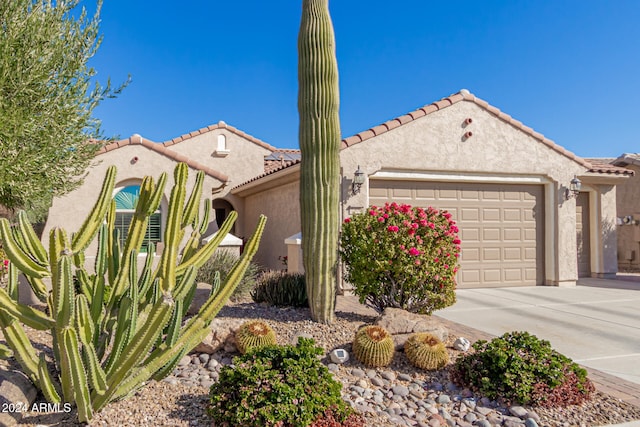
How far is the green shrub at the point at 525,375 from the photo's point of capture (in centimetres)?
450

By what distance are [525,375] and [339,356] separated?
1906 millimetres

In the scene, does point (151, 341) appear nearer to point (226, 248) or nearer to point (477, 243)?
point (226, 248)

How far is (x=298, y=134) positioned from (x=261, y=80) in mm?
11045

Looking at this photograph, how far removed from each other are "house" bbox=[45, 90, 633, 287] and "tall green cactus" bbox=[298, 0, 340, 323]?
4.40 m

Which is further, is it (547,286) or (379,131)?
(547,286)

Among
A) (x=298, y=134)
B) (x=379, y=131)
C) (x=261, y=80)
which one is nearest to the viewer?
(x=298, y=134)

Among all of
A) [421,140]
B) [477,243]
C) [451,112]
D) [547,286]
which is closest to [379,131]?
[421,140]

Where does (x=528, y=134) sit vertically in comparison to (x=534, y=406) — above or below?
above

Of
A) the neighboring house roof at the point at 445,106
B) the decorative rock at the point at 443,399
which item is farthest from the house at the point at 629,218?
the decorative rock at the point at 443,399

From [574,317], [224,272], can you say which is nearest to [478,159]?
[574,317]

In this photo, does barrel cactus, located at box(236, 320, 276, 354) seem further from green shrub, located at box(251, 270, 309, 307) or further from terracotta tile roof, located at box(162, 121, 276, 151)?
terracotta tile roof, located at box(162, 121, 276, 151)

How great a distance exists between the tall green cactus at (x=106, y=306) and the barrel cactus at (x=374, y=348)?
181 centimetres

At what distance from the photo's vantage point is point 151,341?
3.64 metres

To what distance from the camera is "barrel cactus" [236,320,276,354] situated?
17.7ft
